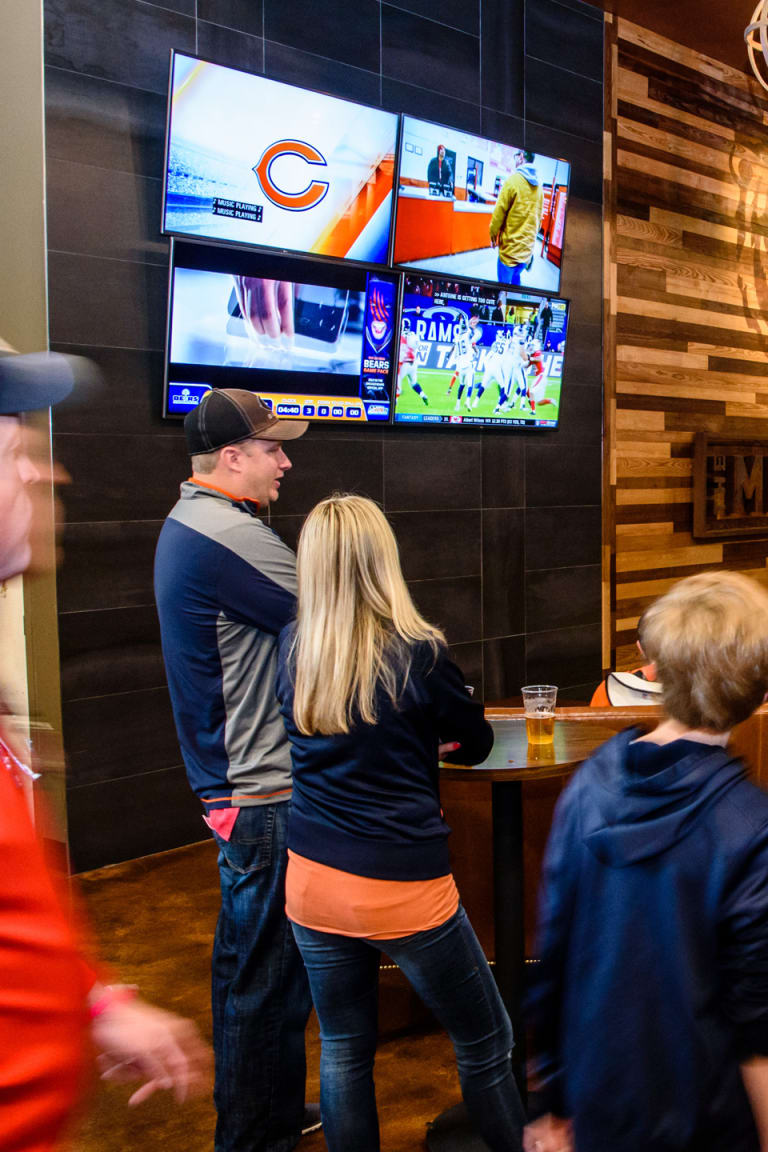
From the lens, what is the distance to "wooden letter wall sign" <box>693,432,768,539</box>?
21.1 feet

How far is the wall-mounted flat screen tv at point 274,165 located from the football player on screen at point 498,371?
858 mm

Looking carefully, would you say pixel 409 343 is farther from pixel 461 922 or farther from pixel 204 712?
pixel 461 922

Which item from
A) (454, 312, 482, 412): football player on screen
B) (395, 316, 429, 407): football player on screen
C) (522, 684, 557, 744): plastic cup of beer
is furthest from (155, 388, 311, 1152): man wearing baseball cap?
(454, 312, 482, 412): football player on screen

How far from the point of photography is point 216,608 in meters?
2.06

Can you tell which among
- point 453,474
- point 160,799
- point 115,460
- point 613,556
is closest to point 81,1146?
point 160,799

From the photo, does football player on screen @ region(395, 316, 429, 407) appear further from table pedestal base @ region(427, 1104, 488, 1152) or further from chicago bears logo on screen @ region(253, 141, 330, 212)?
table pedestal base @ region(427, 1104, 488, 1152)

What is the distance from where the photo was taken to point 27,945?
2.51ft

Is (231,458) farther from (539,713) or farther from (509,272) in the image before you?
(509,272)

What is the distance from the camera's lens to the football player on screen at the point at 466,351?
5047mm

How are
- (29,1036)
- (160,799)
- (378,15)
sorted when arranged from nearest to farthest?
1. (29,1036)
2. (160,799)
3. (378,15)

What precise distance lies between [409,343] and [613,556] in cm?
204

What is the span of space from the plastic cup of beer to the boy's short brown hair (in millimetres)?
1019

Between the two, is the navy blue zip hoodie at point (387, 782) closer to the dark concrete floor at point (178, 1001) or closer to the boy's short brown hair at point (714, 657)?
the boy's short brown hair at point (714, 657)

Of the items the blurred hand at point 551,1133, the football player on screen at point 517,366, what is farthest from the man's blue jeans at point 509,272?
the blurred hand at point 551,1133
